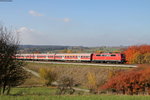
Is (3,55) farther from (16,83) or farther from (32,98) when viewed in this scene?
(32,98)

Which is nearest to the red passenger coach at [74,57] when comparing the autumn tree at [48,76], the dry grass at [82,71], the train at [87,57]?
the train at [87,57]

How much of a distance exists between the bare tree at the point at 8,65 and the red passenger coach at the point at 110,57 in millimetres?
45343

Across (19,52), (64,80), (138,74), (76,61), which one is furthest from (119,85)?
(76,61)

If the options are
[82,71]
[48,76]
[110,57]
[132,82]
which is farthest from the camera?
[110,57]

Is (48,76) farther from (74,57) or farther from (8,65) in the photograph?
(8,65)

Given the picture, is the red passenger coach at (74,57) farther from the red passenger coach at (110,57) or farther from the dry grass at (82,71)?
the dry grass at (82,71)

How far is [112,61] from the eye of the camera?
60438 mm

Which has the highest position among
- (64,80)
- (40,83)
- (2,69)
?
(2,69)

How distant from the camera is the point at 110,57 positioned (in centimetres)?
→ 6003

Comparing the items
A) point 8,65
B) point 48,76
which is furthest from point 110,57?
point 8,65

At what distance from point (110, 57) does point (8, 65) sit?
4705 centimetres

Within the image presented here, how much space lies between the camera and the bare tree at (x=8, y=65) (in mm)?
14672

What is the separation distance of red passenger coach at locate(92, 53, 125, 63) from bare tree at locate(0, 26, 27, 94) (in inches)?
1785

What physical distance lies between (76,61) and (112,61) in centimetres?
Result: 1249
